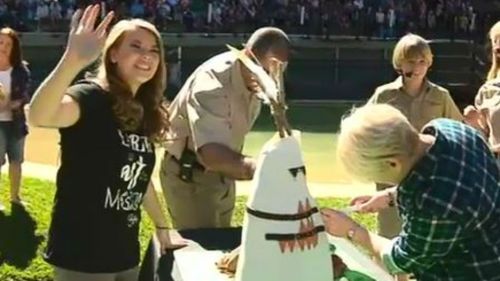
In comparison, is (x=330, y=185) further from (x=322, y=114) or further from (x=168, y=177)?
(x=322, y=114)

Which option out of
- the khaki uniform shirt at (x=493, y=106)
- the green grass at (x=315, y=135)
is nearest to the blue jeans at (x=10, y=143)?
the green grass at (x=315, y=135)

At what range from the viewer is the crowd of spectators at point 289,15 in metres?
24.4

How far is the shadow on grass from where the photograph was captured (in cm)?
632

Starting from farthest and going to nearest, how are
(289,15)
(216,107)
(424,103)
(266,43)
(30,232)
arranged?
(289,15) → (30,232) → (424,103) → (216,107) → (266,43)

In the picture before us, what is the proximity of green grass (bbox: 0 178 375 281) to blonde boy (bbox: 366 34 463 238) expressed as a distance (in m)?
1.84

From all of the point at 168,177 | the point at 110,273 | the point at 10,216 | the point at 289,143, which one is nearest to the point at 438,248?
the point at 289,143

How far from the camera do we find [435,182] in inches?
109

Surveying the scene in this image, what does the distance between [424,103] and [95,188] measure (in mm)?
2502

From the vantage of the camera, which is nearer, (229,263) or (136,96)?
(229,263)

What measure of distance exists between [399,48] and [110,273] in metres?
2.42

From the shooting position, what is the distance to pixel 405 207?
2836 millimetres

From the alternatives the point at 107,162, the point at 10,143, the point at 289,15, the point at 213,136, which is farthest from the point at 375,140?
the point at 289,15

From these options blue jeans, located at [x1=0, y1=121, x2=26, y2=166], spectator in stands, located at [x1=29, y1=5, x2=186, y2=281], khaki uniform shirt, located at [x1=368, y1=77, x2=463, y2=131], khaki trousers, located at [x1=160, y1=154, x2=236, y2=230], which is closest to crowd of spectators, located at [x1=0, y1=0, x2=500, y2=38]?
blue jeans, located at [x1=0, y1=121, x2=26, y2=166]

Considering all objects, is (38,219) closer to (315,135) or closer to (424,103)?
(424,103)
